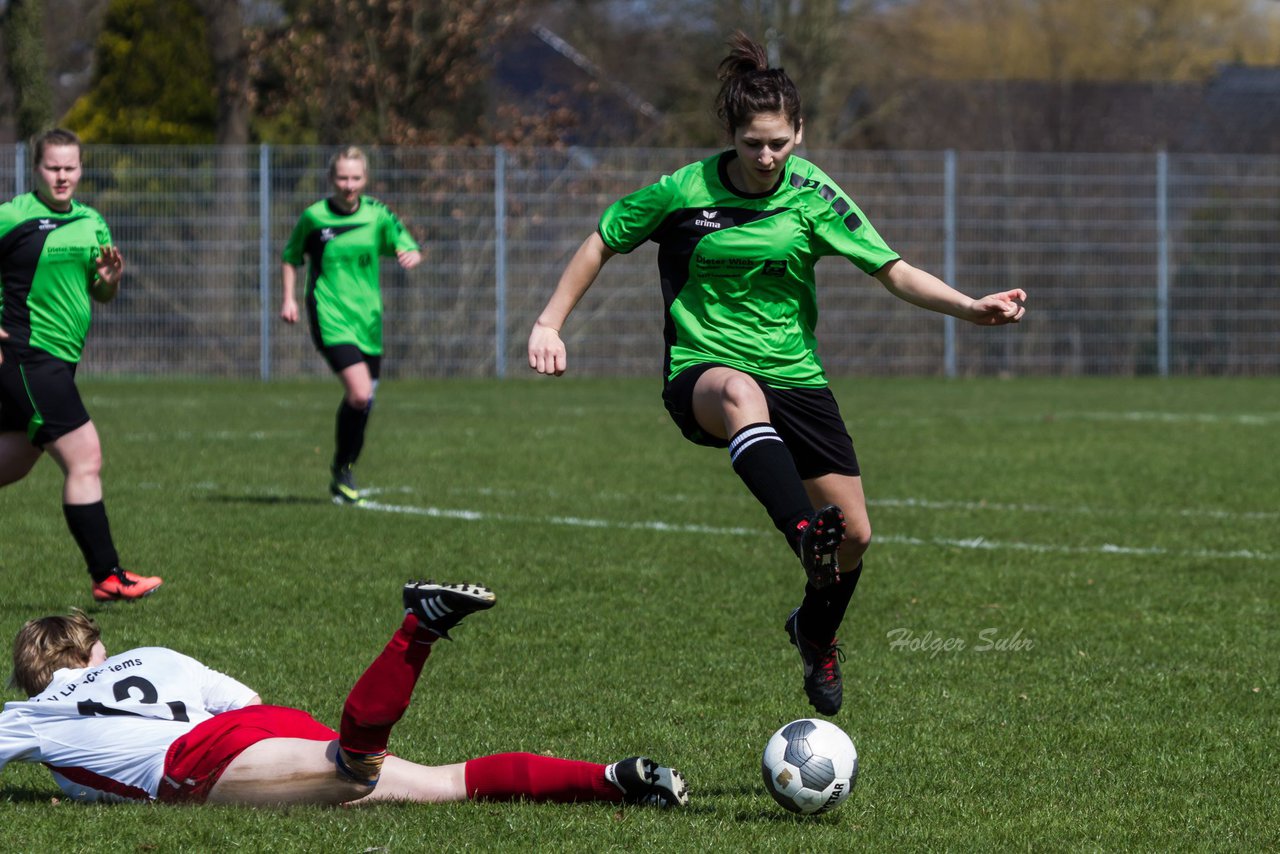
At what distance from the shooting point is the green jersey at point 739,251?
220 inches

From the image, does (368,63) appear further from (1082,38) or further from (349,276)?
(1082,38)

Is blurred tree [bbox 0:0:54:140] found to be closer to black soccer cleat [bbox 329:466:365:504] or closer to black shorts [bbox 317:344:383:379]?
black shorts [bbox 317:344:383:379]

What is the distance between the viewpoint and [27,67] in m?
27.1

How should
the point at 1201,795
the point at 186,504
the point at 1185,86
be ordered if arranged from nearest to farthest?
the point at 1201,795, the point at 186,504, the point at 1185,86

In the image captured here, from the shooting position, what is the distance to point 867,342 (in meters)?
24.3

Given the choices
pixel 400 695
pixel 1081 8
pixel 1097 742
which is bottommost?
Answer: pixel 1097 742

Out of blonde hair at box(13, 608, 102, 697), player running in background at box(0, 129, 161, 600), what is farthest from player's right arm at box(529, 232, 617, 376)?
player running in background at box(0, 129, 161, 600)

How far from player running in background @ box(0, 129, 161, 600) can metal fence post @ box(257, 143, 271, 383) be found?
49.9 ft

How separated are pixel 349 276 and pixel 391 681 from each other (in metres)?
7.76

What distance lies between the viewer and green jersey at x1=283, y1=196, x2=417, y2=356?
1166 cm

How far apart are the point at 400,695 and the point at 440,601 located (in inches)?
11.4

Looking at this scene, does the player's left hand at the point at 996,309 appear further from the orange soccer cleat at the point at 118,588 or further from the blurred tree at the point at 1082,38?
the blurred tree at the point at 1082,38

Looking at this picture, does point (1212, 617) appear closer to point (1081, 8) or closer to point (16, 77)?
point (16, 77)

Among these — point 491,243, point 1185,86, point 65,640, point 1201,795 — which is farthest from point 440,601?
point 1185,86
